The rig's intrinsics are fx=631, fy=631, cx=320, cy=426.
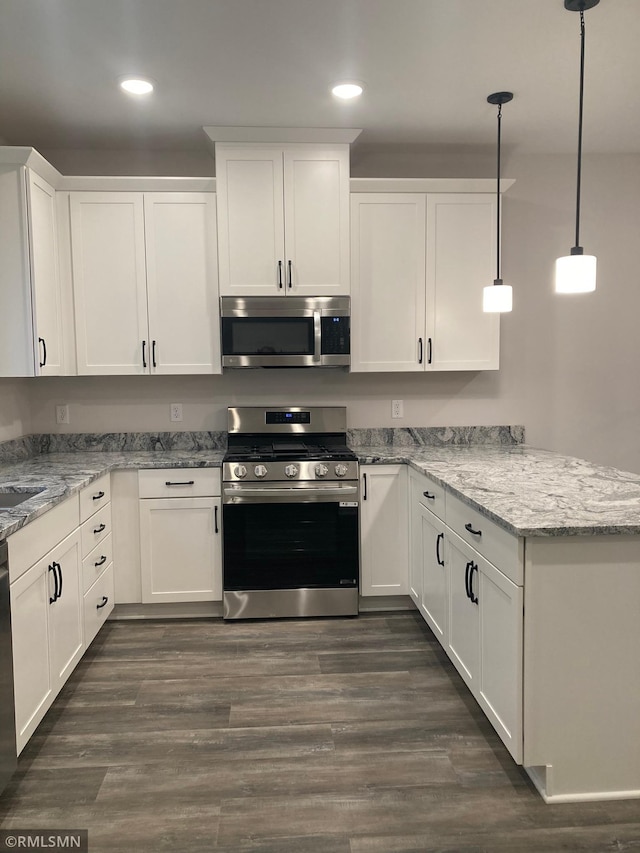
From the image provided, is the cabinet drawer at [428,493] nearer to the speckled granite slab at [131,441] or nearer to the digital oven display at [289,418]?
the digital oven display at [289,418]

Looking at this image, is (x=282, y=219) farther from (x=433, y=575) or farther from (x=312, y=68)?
(x=433, y=575)

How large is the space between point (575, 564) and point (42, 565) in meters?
1.82

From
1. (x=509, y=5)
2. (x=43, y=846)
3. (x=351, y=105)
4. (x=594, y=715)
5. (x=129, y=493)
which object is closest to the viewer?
(x=43, y=846)

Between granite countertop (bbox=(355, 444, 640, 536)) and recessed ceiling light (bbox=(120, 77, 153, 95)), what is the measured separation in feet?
6.71

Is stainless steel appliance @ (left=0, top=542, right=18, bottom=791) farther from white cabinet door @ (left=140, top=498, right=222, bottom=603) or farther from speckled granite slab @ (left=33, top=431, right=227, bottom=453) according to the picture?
speckled granite slab @ (left=33, top=431, right=227, bottom=453)

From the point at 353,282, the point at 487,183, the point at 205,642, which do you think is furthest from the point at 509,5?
the point at 205,642

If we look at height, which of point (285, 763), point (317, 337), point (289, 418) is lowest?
point (285, 763)

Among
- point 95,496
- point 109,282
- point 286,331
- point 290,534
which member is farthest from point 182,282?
point 290,534

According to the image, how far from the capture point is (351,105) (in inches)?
121

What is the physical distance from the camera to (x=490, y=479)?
2680 mm

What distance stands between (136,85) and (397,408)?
2219 millimetres

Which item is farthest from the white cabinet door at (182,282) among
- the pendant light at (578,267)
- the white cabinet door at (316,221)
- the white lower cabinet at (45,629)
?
the pendant light at (578,267)

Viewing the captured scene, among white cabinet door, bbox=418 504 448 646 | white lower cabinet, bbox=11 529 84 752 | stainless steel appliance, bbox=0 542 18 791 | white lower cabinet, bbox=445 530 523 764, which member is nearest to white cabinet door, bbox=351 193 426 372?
white cabinet door, bbox=418 504 448 646

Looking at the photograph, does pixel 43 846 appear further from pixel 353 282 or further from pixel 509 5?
pixel 509 5
